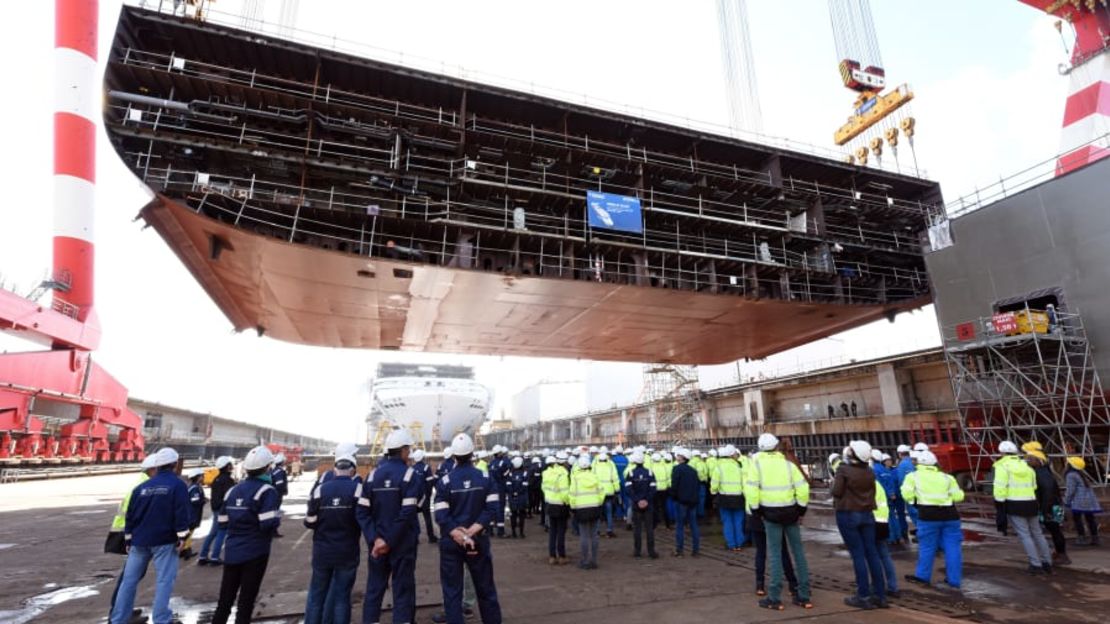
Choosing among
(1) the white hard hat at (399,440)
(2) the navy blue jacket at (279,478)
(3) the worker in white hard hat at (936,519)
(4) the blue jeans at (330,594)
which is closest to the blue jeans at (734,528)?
(3) the worker in white hard hat at (936,519)

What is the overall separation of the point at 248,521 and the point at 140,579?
156cm

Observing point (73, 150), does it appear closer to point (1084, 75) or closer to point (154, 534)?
point (154, 534)

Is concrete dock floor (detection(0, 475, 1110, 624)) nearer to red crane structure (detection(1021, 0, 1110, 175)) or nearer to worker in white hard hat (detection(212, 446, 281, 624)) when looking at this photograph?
worker in white hard hat (detection(212, 446, 281, 624))

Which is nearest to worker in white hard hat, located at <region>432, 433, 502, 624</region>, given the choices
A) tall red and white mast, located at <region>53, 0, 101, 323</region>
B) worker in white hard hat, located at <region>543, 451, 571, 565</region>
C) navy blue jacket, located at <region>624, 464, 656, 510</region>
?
worker in white hard hat, located at <region>543, 451, 571, 565</region>

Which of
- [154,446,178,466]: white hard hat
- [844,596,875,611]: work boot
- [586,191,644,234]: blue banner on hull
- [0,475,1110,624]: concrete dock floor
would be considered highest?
[586,191,644,234]: blue banner on hull

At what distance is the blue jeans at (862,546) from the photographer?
5082 mm

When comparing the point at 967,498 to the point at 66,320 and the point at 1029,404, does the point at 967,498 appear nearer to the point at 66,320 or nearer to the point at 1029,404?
the point at 1029,404

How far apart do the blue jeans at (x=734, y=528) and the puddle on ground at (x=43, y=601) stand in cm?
933

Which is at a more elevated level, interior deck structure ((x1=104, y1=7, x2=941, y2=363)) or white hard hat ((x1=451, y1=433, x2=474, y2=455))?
interior deck structure ((x1=104, y1=7, x2=941, y2=363))

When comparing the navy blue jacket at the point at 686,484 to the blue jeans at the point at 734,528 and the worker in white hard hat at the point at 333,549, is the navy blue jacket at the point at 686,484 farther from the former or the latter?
the worker in white hard hat at the point at 333,549

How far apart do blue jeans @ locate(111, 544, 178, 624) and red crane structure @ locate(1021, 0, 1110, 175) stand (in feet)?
109

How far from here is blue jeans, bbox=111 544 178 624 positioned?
473cm

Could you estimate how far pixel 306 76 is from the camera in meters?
13.5

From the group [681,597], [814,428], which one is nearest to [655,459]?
[681,597]
